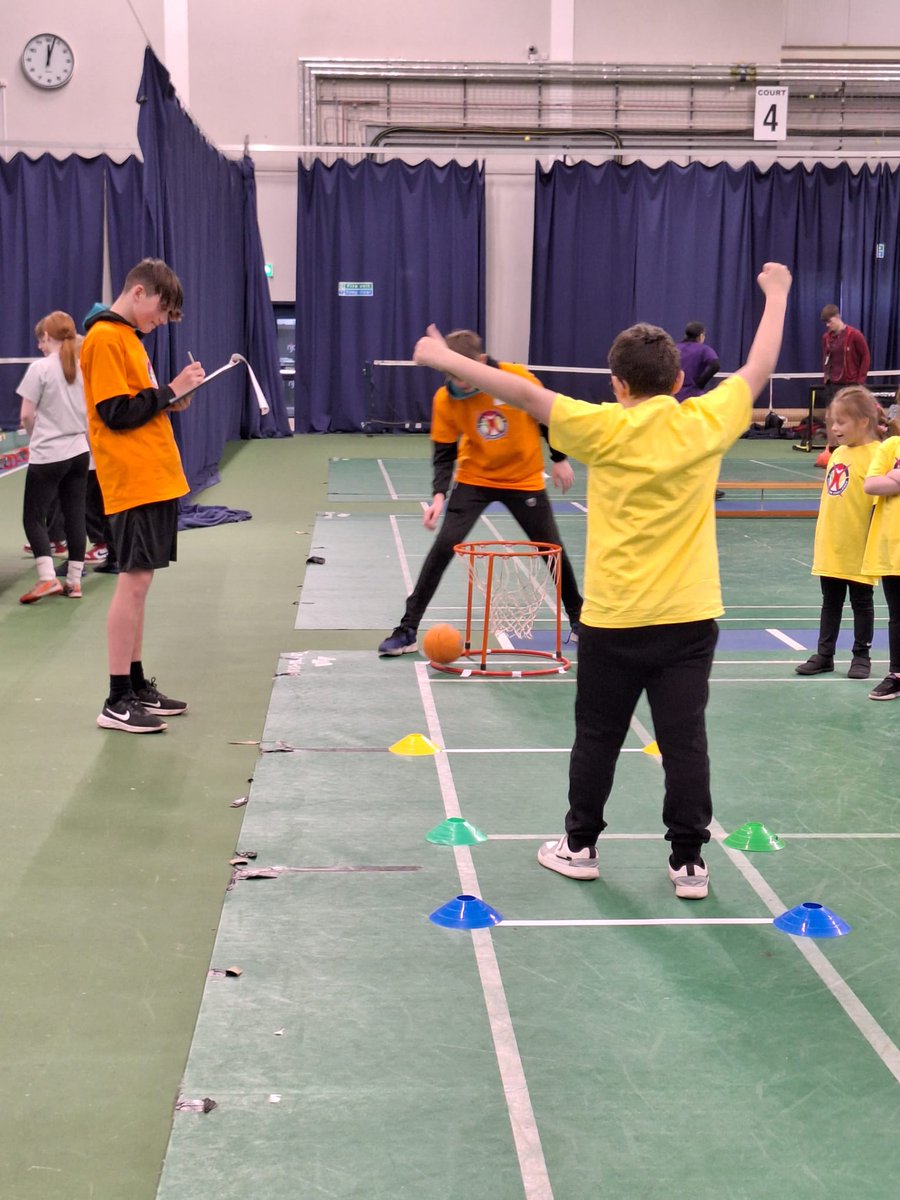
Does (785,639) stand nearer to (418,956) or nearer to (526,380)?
(526,380)

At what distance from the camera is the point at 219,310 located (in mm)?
16031

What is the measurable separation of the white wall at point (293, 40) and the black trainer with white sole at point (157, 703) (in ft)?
50.0

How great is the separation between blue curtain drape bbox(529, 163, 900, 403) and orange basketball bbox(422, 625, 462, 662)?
1447cm

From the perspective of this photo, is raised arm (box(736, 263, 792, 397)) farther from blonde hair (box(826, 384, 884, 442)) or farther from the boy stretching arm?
blonde hair (box(826, 384, 884, 442))

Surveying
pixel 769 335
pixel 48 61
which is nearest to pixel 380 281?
pixel 48 61

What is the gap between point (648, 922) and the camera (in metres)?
3.86

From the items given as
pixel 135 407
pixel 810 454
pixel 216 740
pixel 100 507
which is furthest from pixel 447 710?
pixel 810 454

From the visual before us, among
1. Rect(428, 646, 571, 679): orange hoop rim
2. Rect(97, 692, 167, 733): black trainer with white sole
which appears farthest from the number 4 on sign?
Rect(97, 692, 167, 733): black trainer with white sole

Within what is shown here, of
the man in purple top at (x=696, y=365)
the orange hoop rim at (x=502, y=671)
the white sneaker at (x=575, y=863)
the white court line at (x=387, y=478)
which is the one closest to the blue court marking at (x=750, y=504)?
the white court line at (x=387, y=478)

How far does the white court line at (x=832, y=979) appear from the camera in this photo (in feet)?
10.4

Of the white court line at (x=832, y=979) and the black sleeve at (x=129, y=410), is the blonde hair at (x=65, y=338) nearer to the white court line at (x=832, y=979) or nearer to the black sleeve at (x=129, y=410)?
the black sleeve at (x=129, y=410)

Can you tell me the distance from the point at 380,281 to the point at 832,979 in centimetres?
1841

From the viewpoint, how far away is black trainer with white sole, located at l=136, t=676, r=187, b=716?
588cm

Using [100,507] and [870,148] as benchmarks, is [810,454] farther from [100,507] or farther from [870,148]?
[100,507]
